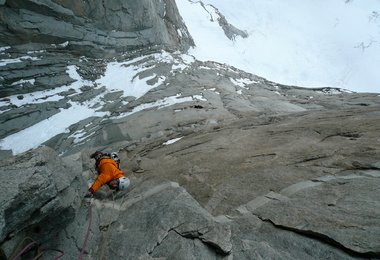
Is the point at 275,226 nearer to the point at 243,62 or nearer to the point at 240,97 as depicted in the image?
the point at 240,97

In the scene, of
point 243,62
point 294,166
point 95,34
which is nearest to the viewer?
point 294,166

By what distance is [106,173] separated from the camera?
816 centimetres

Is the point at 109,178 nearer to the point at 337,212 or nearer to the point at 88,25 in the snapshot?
the point at 337,212

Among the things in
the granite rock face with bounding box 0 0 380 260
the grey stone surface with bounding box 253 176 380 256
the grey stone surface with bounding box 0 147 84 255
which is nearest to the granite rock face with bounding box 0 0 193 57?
the granite rock face with bounding box 0 0 380 260

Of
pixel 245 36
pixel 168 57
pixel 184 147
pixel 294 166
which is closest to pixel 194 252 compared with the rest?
pixel 294 166

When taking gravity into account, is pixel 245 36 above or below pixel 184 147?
above

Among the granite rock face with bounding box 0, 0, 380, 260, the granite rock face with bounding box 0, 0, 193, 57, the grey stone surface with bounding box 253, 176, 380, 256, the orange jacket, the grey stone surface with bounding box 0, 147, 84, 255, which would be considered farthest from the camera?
the granite rock face with bounding box 0, 0, 193, 57

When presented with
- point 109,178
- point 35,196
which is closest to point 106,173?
point 109,178

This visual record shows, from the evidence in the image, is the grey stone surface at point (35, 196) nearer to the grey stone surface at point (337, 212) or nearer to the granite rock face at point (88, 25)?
the grey stone surface at point (337, 212)

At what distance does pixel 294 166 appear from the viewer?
27.3 feet

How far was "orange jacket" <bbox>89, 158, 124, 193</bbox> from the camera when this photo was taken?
7.93m

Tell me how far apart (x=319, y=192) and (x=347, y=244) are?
1.87 meters

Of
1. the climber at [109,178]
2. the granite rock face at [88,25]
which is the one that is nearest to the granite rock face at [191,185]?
the climber at [109,178]

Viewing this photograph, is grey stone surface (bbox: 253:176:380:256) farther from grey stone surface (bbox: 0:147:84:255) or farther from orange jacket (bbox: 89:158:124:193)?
grey stone surface (bbox: 0:147:84:255)
